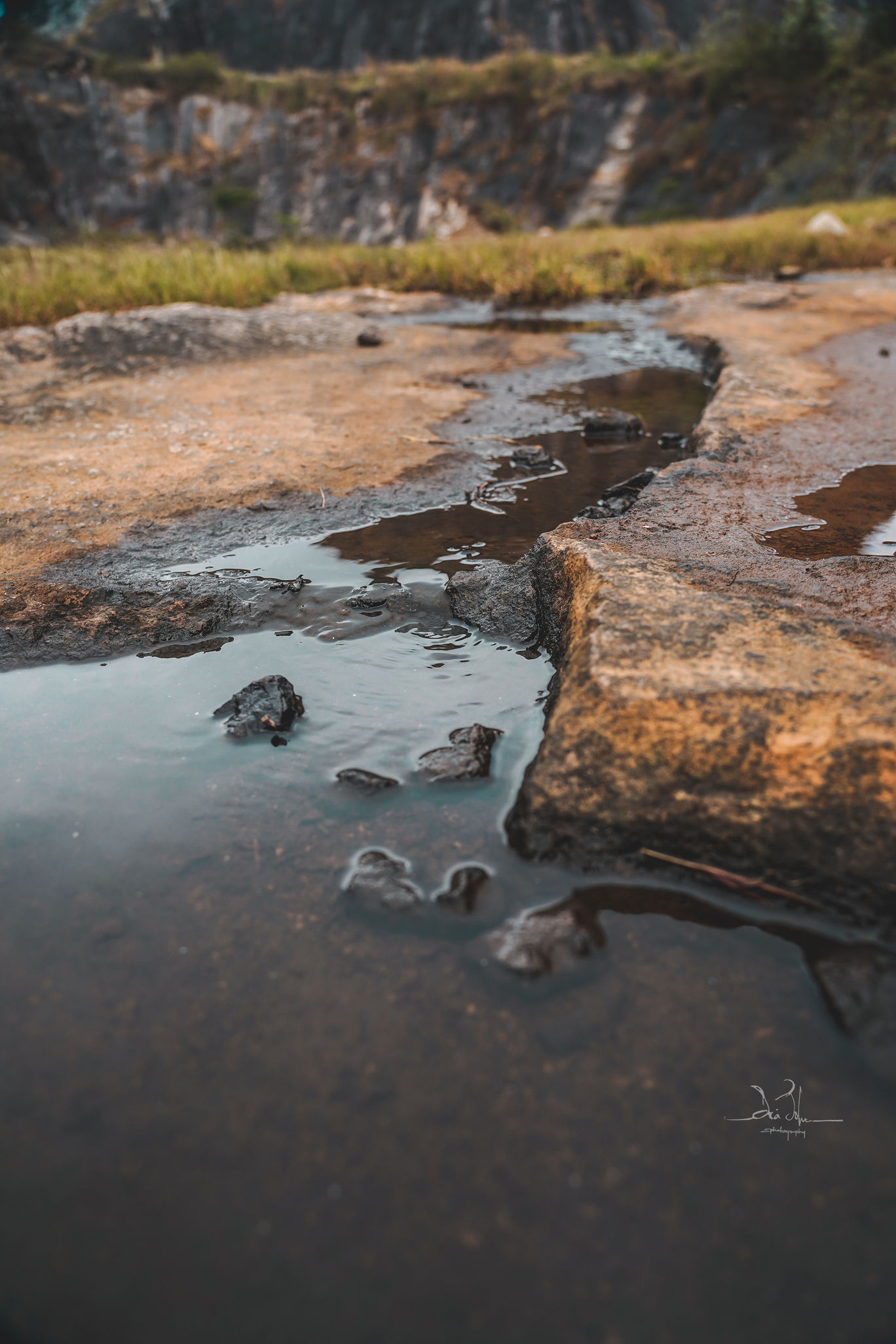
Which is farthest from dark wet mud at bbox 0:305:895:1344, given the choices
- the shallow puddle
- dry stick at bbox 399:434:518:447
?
the shallow puddle

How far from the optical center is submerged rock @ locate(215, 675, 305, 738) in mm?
1761

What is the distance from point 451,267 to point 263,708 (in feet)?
26.9

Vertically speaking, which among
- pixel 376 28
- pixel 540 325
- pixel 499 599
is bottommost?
pixel 499 599

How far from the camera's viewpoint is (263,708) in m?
1.78

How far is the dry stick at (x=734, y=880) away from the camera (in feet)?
4.18

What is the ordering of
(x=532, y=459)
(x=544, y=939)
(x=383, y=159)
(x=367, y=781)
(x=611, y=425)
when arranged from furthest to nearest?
(x=383, y=159), (x=611, y=425), (x=532, y=459), (x=367, y=781), (x=544, y=939)

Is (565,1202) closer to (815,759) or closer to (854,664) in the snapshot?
(815,759)

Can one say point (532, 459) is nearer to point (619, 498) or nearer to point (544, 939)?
point (619, 498)

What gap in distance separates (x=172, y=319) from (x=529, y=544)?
169 inches

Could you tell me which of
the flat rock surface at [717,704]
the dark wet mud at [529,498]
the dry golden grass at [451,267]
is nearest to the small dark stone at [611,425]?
the dark wet mud at [529,498]

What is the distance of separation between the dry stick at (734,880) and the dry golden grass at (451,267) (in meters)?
6.81

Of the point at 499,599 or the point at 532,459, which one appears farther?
the point at 532,459

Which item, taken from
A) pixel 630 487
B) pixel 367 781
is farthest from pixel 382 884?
pixel 630 487

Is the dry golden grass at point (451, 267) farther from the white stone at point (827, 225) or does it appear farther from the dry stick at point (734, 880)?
the dry stick at point (734, 880)
